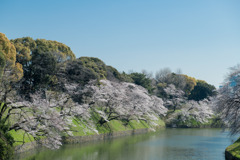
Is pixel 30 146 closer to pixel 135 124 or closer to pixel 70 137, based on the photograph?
pixel 70 137

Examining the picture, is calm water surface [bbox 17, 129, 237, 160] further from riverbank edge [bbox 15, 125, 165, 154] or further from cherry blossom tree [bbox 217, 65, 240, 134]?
cherry blossom tree [bbox 217, 65, 240, 134]

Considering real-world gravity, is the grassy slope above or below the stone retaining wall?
above

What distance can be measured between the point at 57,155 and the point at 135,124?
2120 centimetres

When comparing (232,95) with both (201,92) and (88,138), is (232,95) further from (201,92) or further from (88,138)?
(201,92)

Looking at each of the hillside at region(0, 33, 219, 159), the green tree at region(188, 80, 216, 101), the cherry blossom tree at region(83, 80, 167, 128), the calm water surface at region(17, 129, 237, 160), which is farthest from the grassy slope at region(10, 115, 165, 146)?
the green tree at region(188, 80, 216, 101)

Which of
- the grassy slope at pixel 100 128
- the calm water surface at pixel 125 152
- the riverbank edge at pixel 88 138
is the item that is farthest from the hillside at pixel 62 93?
the calm water surface at pixel 125 152

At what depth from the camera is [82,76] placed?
114 ft

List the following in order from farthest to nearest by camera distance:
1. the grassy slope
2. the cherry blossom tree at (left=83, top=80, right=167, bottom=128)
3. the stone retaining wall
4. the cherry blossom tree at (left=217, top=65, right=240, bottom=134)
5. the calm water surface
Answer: the cherry blossom tree at (left=83, top=80, right=167, bottom=128) < the calm water surface < the grassy slope < the stone retaining wall < the cherry blossom tree at (left=217, top=65, right=240, bottom=134)

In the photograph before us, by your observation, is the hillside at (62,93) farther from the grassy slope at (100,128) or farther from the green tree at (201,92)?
the green tree at (201,92)

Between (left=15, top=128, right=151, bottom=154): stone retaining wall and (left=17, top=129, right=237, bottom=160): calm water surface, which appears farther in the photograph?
Answer: (left=17, top=129, right=237, bottom=160): calm water surface

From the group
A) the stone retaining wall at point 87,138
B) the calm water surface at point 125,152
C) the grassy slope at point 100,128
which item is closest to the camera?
the stone retaining wall at point 87,138

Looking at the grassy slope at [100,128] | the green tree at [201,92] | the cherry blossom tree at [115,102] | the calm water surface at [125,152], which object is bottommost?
the calm water surface at [125,152]

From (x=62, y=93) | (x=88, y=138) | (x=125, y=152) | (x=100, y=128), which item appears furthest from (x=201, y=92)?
(x=125, y=152)

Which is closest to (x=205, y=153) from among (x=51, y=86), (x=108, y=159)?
(x=108, y=159)
